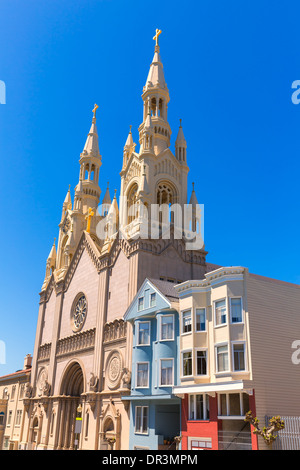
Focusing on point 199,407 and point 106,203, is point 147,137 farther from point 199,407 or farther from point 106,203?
point 199,407

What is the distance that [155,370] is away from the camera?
37.0 meters

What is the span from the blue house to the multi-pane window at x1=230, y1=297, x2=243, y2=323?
6048mm

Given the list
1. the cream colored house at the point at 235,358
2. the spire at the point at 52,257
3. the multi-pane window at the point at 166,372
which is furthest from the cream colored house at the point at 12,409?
the cream colored house at the point at 235,358

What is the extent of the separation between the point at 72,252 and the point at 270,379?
4391 centimetres

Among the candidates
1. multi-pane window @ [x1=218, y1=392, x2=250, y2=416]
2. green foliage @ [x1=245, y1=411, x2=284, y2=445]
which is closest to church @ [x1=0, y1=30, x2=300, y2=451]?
multi-pane window @ [x1=218, y1=392, x2=250, y2=416]

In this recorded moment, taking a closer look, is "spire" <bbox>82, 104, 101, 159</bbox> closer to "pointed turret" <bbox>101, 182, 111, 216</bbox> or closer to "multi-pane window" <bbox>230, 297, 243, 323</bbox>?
"pointed turret" <bbox>101, 182, 111, 216</bbox>

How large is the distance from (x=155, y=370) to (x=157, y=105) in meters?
37.8

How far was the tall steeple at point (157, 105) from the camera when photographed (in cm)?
6000

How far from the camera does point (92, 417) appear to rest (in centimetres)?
4859

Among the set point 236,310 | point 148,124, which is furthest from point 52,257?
point 236,310

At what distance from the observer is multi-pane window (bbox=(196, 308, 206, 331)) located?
33688mm
